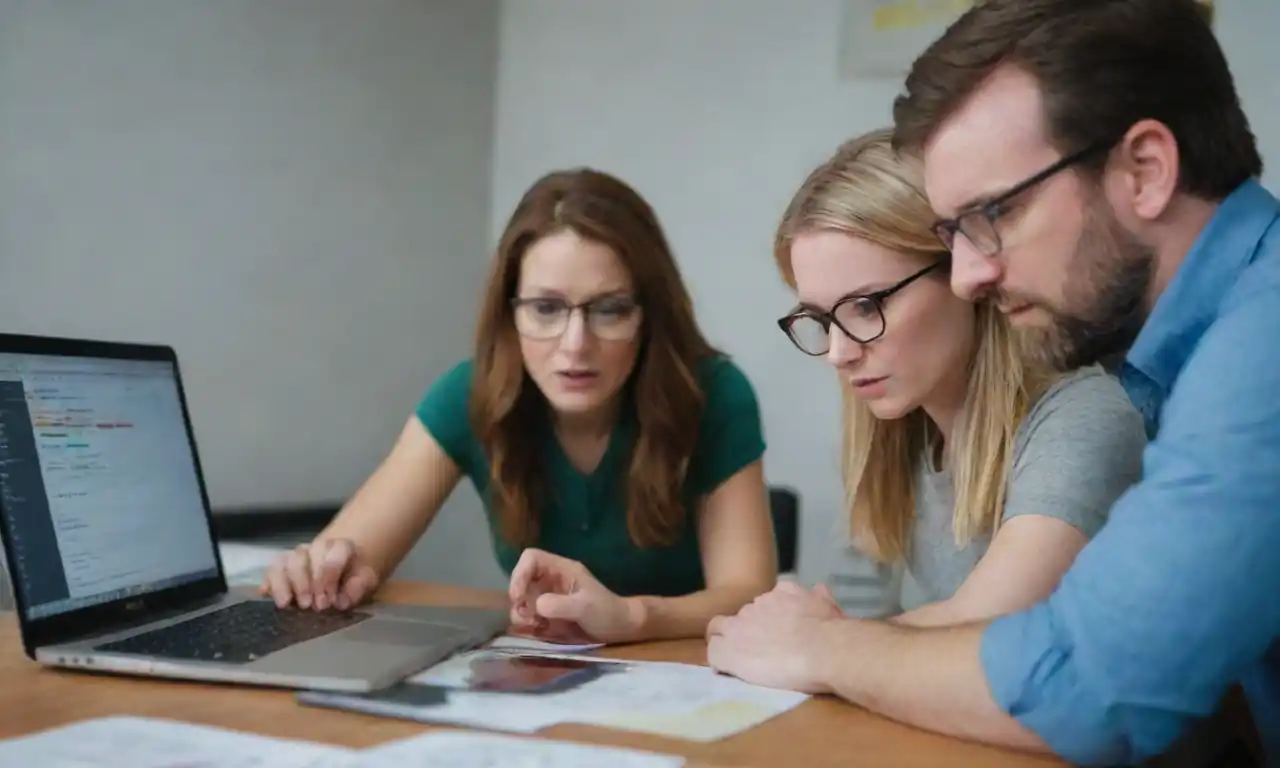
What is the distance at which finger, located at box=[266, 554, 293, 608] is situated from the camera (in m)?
1.32

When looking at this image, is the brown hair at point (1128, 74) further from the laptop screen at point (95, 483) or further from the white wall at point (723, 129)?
the white wall at point (723, 129)

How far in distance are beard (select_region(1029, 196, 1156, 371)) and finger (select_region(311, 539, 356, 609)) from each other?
84cm

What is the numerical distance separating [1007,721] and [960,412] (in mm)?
537

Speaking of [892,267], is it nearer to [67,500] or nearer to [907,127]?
[907,127]

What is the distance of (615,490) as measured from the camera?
65.1 inches

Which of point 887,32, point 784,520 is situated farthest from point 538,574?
point 887,32

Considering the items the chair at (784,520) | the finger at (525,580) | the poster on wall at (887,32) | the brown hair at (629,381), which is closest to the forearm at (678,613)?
the finger at (525,580)

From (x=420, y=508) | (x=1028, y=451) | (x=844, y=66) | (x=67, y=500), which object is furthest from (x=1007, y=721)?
(x=844, y=66)

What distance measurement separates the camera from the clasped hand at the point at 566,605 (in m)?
1.20

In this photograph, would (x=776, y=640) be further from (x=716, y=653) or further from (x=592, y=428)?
(x=592, y=428)

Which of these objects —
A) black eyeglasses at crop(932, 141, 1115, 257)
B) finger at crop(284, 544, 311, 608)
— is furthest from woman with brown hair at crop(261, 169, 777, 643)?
black eyeglasses at crop(932, 141, 1115, 257)

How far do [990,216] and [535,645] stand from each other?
63 cm

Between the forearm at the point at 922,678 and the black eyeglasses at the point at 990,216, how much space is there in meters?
0.36

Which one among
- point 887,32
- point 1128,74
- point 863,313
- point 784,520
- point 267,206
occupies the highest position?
point 887,32
